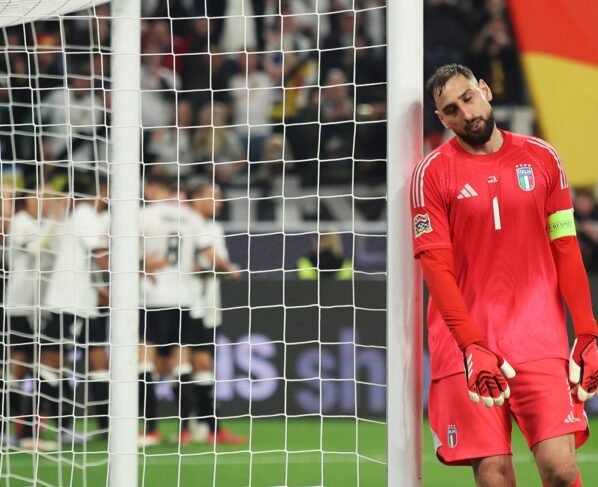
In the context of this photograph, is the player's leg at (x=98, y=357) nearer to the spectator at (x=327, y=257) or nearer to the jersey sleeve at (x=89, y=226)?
the jersey sleeve at (x=89, y=226)

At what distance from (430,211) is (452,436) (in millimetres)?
736

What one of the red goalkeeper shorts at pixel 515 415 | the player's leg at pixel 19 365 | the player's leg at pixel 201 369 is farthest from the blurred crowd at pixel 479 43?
the red goalkeeper shorts at pixel 515 415

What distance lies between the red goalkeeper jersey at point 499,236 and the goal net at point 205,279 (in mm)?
2266

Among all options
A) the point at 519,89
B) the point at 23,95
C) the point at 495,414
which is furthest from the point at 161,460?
the point at 519,89

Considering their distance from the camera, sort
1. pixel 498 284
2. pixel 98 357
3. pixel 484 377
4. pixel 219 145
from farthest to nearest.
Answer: pixel 219 145 < pixel 98 357 < pixel 498 284 < pixel 484 377

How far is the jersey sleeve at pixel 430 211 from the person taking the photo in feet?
13.1

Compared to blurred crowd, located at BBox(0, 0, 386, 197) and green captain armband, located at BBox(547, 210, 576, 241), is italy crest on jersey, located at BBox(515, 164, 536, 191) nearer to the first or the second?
green captain armband, located at BBox(547, 210, 576, 241)

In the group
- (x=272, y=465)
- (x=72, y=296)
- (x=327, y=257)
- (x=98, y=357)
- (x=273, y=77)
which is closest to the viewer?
(x=272, y=465)

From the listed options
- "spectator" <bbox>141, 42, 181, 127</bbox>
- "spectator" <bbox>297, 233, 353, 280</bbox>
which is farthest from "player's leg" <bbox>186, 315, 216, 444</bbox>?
"spectator" <bbox>141, 42, 181, 127</bbox>

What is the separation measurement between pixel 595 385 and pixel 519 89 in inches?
354

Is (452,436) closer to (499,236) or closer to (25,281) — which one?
(499,236)

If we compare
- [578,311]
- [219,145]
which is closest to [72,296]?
[219,145]

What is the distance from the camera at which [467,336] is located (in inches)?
151

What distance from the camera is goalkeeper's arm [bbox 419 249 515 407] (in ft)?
12.5
